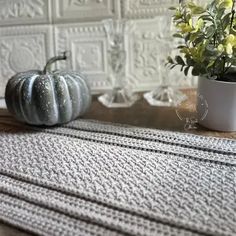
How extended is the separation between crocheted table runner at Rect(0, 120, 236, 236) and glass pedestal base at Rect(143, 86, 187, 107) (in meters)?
0.16

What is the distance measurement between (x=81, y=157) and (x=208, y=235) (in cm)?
24

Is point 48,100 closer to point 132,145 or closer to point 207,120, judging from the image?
point 132,145

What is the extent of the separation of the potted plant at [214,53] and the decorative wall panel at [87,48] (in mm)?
276

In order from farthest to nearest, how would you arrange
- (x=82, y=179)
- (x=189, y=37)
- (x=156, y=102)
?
1. (x=156, y=102)
2. (x=189, y=37)
3. (x=82, y=179)

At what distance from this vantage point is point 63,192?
0.49 metres

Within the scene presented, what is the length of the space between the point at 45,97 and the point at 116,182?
0.23 metres

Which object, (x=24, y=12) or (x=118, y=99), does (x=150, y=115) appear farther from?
(x=24, y=12)

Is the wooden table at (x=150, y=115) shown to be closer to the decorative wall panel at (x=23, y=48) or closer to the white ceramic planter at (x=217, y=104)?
the white ceramic planter at (x=217, y=104)

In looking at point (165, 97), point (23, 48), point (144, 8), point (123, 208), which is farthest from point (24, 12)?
point (123, 208)

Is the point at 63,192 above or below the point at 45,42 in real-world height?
below

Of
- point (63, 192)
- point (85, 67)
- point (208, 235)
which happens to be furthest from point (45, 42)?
point (208, 235)

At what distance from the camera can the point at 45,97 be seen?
656 millimetres

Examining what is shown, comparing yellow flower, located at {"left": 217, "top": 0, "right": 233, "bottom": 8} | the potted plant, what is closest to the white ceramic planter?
the potted plant

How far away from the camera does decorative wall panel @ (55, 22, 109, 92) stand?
34.5 inches
